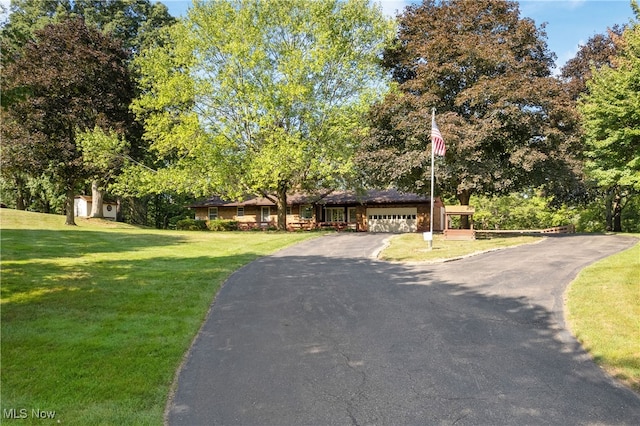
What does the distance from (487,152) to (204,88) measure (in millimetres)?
18140

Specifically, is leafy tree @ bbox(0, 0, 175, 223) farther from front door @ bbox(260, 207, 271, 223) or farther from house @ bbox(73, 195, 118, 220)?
front door @ bbox(260, 207, 271, 223)

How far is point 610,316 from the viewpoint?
7348 mm

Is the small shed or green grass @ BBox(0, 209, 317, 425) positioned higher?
the small shed

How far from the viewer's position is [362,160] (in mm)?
24375

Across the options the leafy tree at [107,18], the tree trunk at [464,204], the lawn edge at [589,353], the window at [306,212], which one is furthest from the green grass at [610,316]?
the leafy tree at [107,18]

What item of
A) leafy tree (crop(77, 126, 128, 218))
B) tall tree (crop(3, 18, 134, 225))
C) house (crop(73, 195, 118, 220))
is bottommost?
house (crop(73, 195, 118, 220))

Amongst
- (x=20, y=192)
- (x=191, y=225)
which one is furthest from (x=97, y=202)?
(x=20, y=192)

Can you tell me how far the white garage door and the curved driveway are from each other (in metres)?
24.7

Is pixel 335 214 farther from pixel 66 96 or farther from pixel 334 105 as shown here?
pixel 66 96

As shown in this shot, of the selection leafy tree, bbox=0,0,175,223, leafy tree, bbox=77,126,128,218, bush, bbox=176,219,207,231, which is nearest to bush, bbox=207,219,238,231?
bush, bbox=176,219,207,231

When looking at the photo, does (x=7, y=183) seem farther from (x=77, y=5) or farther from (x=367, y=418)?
(x=367, y=418)

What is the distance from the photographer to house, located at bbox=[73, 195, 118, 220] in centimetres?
4228

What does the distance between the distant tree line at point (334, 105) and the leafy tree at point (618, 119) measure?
95mm

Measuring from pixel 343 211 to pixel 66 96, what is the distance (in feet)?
79.5
